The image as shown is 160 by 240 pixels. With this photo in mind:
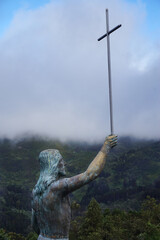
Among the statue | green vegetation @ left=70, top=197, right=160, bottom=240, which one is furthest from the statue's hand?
green vegetation @ left=70, top=197, right=160, bottom=240

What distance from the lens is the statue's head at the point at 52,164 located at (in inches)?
197

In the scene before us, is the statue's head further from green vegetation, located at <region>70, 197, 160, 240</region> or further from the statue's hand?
green vegetation, located at <region>70, 197, 160, 240</region>

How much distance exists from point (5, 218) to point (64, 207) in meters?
136

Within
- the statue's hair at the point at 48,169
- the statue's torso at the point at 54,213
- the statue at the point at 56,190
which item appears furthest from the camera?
the statue's hair at the point at 48,169

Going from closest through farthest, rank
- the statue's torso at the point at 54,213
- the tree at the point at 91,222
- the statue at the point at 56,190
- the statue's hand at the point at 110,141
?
the statue at the point at 56,190
the statue's torso at the point at 54,213
the statue's hand at the point at 110,141
the tree at the point at 91,222

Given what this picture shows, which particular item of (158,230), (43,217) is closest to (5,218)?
(158,230)

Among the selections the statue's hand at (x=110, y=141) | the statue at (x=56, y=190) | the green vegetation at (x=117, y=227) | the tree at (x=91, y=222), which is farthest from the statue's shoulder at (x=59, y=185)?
the tree at (x=91, y=222)

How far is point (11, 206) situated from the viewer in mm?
168500

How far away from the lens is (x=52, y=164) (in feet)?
16.5

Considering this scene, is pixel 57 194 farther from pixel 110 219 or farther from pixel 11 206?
pixel 11 206

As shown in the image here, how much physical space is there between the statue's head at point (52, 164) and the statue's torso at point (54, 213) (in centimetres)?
35

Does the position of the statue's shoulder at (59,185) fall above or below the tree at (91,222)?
above

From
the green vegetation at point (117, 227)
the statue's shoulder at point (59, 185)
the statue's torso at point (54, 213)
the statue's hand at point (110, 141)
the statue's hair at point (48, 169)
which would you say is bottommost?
the green vegetation at point (117, 227)

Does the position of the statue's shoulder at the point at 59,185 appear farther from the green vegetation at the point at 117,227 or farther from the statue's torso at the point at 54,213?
the green vegetation at the point at 117,227
